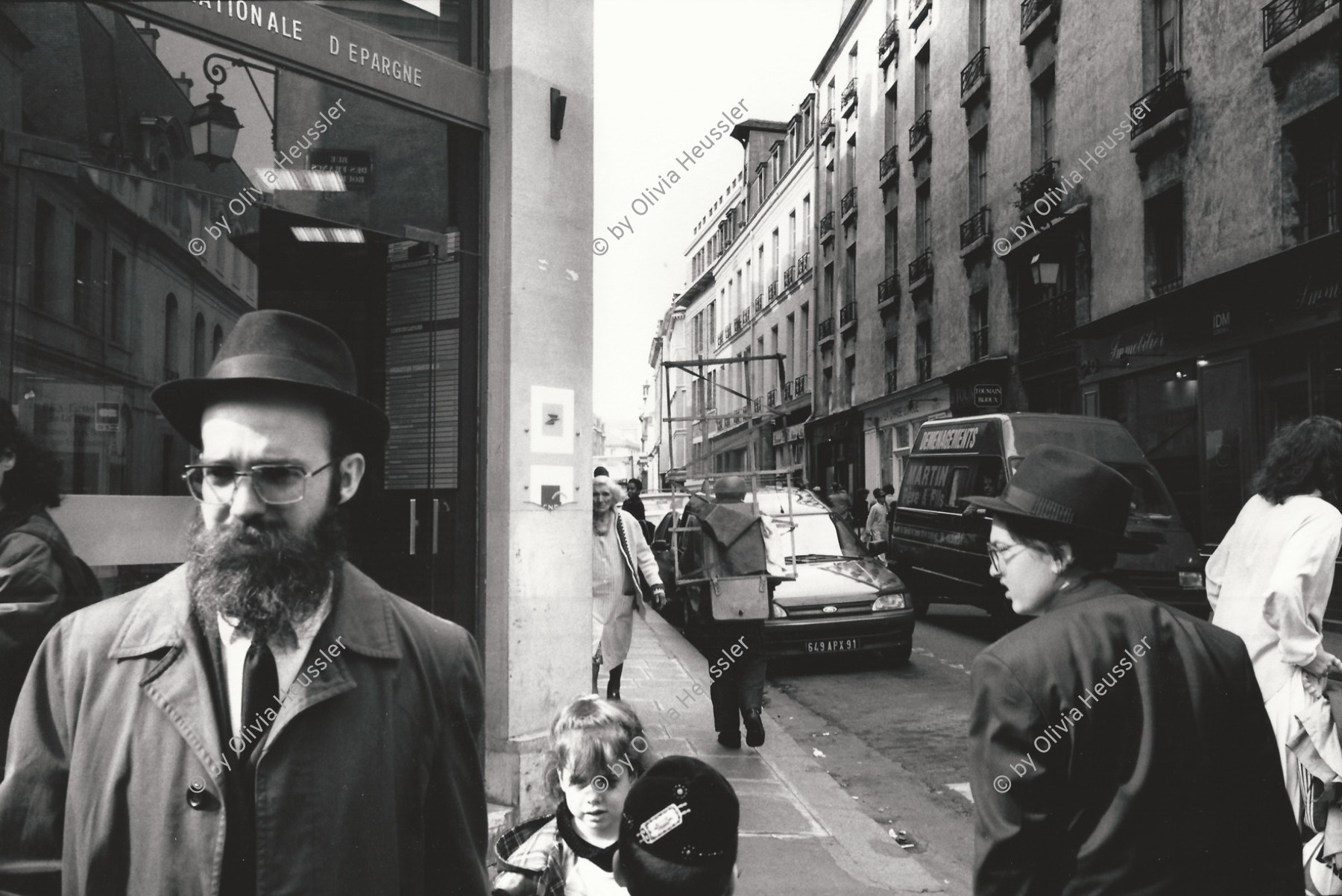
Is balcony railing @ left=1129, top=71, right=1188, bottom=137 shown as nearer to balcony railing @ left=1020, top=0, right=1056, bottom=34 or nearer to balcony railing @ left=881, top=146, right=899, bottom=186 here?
balcony railing @ left=1020, top=0, right=1056, bottom=34

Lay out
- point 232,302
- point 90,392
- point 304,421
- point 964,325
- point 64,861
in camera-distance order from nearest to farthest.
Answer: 1. point 64,861
2. point 304,421
3. point 90,392
4. point 232,302
5. point 964,325

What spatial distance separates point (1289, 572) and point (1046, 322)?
18.6m

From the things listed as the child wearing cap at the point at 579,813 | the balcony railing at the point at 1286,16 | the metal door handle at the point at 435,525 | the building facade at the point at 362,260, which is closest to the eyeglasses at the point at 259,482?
the child wearing cap at the point at 579,813

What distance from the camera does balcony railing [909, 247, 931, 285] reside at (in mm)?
27719

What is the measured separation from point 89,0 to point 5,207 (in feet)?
3.00

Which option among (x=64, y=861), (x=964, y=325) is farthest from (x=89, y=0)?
(x=964, y=325)

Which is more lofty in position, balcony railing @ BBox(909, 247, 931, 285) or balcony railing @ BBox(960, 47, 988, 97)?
balcony railing @ BBox(960, 47, 988, 97)

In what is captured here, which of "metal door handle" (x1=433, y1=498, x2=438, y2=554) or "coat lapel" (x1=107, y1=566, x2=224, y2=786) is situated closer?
"coat lapel" (x1=107, y1=566, x2=224, y2=786)

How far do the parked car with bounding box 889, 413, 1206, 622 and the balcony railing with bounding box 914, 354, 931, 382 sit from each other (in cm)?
1417

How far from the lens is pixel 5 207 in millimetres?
4047

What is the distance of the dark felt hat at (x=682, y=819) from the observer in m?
2.21

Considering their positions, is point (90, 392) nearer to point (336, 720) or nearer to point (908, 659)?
point (336, 720)

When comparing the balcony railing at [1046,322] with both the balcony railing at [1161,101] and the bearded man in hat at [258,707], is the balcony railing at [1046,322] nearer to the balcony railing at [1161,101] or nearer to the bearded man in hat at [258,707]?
the balcony railing at [1161,101]

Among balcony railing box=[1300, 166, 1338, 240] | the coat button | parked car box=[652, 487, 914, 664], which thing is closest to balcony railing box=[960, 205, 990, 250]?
balcony railing box=[1300, 166, 1338, 240]
